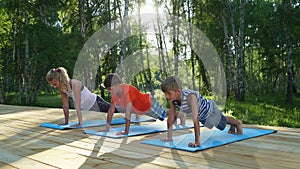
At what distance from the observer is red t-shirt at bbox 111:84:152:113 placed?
3.58 meters

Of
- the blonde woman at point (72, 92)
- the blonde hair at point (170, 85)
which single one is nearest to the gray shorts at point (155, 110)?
the blonde woman at point (72, 92)

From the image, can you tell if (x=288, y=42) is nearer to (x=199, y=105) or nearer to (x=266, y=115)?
(x=266, y=115)

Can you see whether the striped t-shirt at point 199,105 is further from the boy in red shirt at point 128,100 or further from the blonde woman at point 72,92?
the blonde woman at point 72,92

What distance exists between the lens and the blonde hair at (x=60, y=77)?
12.6 feet

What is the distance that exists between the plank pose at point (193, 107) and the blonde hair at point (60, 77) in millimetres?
1601

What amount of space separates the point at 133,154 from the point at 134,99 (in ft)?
4.19

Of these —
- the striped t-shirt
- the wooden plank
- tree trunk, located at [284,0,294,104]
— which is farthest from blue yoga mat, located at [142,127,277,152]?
tree trunk, located at [284,0,294,104]

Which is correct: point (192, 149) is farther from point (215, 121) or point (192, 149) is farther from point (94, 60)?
point (94, 60)

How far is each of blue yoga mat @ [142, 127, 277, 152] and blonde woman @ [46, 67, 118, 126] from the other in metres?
1.50

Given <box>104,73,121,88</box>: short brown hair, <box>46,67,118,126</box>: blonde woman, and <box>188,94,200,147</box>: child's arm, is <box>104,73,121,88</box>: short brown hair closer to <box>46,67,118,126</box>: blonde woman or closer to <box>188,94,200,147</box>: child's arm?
<box>46,67,118,126</box>: blonde woman

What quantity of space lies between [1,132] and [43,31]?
6.87 m

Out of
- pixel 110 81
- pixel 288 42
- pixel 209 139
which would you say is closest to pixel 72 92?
pixel 110 81

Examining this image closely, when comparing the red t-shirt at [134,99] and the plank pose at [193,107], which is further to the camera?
the red t-shirt at [134,99]

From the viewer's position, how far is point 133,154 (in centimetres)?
249
